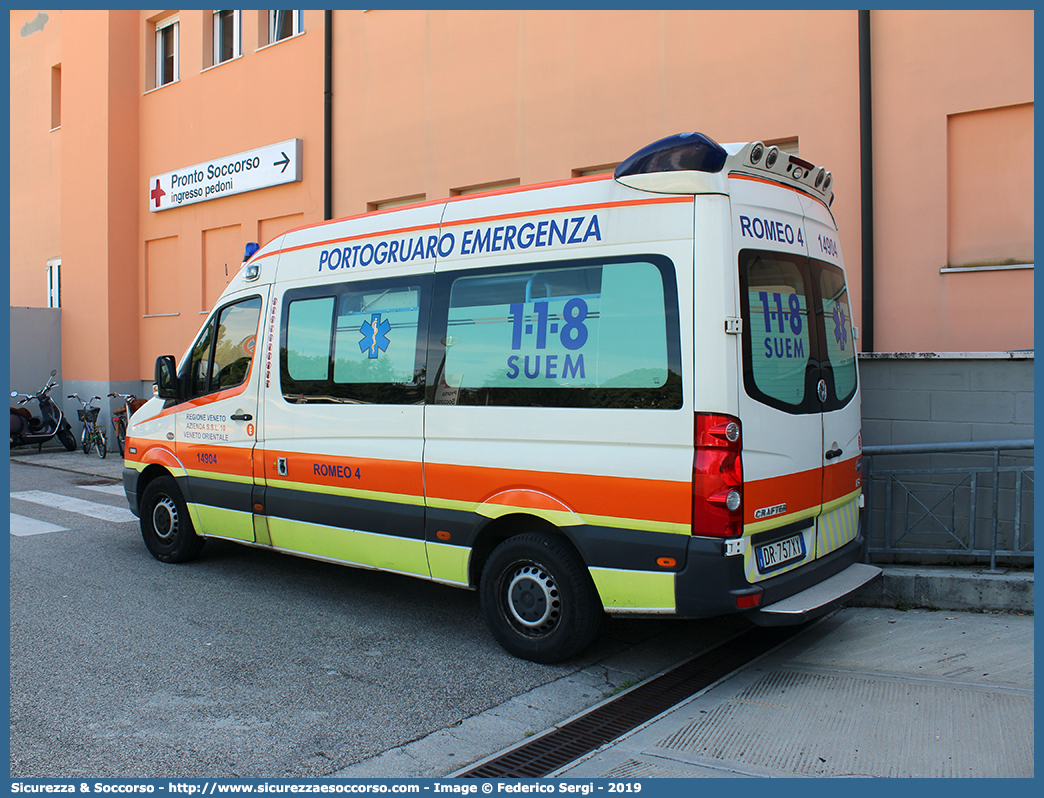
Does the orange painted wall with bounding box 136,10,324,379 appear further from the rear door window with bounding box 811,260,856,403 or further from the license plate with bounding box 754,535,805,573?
the license plate with bounding box 754,535,805,573

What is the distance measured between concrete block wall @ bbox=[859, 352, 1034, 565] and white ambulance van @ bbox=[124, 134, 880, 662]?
116 cm

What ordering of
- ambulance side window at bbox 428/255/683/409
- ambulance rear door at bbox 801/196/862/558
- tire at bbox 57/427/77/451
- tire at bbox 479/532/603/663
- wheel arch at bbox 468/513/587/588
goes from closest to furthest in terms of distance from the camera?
ambulance side window at bbox 428/255/683/409, tire at bbox 479/532/603/663, wheel arch at bbox 468/513/587/588, ambulance rear door at bbox 801/196/862/558, tire at bbox 57/427/77/451

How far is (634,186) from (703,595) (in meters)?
2.07

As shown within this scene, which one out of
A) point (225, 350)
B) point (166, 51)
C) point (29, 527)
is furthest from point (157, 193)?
point (225, 350)

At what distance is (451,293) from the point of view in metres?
4.97

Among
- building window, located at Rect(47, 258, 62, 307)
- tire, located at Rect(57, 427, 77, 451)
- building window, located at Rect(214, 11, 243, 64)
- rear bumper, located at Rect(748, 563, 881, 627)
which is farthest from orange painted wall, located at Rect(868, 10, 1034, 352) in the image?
building window, located at Rect(47, 258, 62, 307)

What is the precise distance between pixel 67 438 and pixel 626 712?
1496cm

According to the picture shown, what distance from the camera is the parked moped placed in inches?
600

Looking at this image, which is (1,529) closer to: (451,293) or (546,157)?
(451,293)

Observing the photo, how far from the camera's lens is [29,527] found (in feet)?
27.4

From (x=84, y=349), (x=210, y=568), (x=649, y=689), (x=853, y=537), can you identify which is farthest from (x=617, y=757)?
(x=84, y=349)

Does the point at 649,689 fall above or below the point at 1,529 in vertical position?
below

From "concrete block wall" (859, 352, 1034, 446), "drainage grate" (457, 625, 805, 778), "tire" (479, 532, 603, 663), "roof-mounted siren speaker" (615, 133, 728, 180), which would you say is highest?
"roof-mounted siren speaker" (615, 133, 728, 180)

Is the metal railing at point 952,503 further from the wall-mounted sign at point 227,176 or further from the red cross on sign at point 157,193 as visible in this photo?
the red cross on sign at point 157,193
